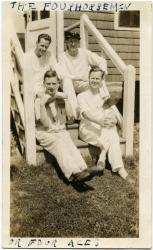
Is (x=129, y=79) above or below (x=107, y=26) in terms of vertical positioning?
below

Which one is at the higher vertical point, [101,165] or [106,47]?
[106,47]

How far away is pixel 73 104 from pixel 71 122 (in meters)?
0.08

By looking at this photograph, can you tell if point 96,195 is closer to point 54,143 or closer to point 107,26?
point 54,143

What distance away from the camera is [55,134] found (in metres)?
1.99

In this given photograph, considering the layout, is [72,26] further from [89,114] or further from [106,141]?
[106,141]

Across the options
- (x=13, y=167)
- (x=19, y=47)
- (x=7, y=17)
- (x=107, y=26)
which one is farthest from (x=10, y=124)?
(x=107, y=26)

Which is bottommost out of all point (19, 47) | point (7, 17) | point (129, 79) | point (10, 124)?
point (10, 124)

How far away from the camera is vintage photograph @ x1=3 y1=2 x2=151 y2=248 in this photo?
Result: 198 cm

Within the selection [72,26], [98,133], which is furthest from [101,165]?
[72,26]

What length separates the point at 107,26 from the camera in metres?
2.02

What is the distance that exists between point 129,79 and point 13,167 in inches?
24.5
